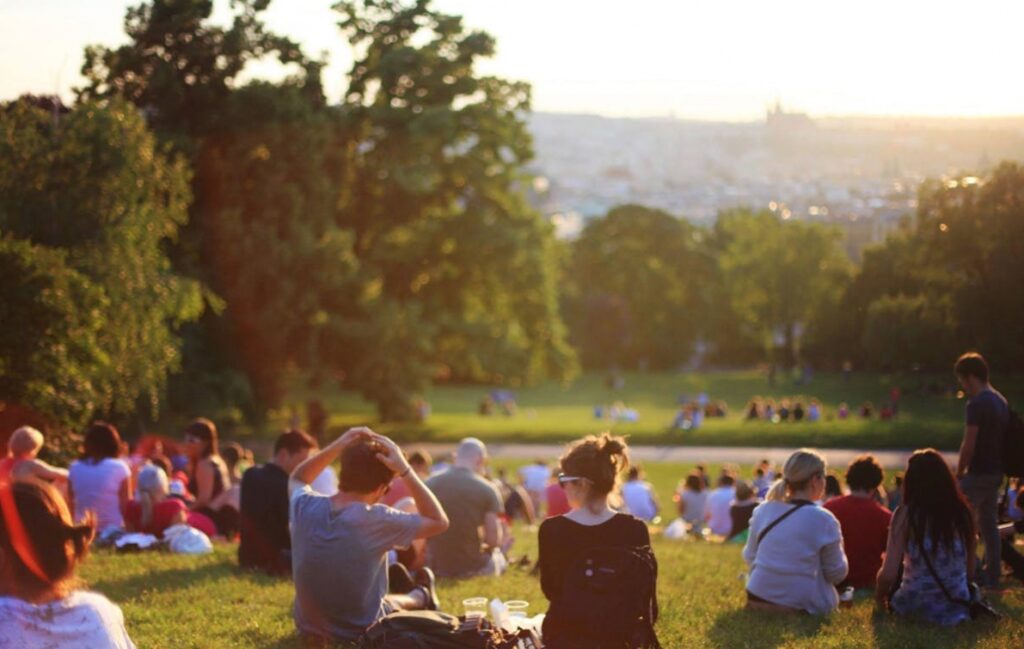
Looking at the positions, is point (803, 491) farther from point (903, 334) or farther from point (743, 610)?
point (903, 334)

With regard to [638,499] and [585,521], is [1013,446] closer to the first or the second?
[585,521]

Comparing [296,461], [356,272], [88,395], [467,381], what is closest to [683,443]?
[356,272]

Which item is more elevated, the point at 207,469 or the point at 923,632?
the point at 207,469

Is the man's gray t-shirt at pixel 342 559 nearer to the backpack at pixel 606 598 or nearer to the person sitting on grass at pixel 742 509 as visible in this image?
the backpack at pixel 606 598

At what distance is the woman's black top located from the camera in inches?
264

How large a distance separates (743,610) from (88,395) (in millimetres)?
13136

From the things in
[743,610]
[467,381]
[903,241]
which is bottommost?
[467,381]

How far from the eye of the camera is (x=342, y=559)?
7410 mm

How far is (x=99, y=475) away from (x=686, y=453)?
83.7 ft

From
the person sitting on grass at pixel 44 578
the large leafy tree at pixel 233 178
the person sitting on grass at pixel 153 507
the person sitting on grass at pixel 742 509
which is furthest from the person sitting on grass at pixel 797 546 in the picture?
the large leafy tree at pixel 233 178

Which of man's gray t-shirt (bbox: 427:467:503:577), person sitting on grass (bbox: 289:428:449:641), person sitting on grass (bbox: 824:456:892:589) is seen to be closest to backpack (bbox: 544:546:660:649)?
person sitting on grass (bbox: 289:428:449:641)

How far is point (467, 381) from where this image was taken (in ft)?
237

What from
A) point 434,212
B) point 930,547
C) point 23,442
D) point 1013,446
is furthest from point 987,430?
point 434,212

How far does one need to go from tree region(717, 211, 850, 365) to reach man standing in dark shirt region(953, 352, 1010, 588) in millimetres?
43604
